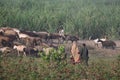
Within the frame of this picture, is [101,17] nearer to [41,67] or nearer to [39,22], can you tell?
[39,22]

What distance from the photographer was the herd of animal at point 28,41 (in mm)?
19456

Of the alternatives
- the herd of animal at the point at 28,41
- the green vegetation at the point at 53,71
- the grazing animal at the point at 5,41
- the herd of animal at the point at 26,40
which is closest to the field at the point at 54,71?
the green vegetation at the point at 53,71

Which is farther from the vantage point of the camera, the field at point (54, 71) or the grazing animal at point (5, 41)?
the grazing animal at point (5, 41)

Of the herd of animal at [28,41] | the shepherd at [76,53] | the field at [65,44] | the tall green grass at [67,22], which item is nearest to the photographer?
the field at [65,44]

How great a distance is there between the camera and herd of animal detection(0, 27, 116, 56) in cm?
1946

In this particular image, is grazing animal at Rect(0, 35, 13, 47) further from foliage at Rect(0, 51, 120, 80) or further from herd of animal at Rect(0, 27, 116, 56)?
foliage at Rect(0, 51, 120, 80)

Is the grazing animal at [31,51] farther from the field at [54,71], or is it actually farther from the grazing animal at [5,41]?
the field at [54,71]

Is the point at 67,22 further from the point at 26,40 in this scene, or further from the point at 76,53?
the point at 76,53

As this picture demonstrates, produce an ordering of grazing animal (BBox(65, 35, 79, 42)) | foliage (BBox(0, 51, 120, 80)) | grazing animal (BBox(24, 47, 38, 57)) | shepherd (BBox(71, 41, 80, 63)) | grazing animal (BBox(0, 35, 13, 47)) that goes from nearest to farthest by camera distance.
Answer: foliage (BBox(0, 51, 120, 80)) → shepherd (BBox(71, 41, 80, 63)) → grazing animal (BBox(24, 47, 38, 57)) → grazing animal (BBox(0, 35, 13, 47)) → grazing animal (BBox(65, 35, 79, 42))

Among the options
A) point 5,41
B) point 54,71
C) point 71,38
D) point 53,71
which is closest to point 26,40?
point 5,41

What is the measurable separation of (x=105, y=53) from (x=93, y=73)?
10.2 meters

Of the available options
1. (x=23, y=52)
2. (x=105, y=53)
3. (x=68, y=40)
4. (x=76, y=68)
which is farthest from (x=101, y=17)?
(x=76, y=68)

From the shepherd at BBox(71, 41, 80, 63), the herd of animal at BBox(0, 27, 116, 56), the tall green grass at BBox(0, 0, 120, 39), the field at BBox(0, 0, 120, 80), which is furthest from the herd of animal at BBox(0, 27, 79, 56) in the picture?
the shepherd at BBox(71, 41, 80, 63)

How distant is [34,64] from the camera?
1298cm
